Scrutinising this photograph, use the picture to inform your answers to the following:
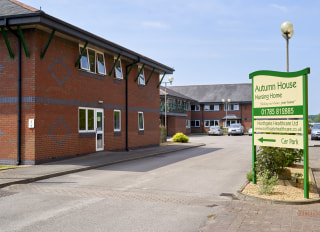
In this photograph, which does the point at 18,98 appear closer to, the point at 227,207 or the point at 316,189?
the point at 227,207

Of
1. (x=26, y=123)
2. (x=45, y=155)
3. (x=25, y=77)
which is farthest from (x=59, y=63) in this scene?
(x=45, y=155)

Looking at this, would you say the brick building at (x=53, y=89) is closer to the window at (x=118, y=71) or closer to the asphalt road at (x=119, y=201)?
the window at (x=118, y=71)

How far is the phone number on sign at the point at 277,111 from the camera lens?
25.6ft

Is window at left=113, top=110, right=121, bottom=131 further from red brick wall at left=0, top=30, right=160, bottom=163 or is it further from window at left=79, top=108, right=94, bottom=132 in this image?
window at left=79, top=108, right=94, bottom=132

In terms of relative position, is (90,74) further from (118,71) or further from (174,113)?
(174,113)

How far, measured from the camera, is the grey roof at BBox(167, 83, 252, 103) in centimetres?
6253

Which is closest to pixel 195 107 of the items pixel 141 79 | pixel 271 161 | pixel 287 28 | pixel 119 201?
pixel 141 79

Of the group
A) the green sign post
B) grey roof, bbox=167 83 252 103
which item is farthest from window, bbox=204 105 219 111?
the green sign post

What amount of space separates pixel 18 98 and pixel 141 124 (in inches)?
424

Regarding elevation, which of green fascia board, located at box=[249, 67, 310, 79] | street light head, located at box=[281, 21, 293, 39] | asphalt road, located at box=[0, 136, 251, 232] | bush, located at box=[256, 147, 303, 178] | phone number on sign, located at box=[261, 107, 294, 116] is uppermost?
street light head, located at box=[281, 21, 293, 39]

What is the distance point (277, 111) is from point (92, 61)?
1175 cm

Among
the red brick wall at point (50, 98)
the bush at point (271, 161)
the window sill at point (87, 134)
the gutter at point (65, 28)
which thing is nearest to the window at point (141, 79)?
the gutter at point (65, 28)

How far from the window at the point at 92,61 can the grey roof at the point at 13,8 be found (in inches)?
135

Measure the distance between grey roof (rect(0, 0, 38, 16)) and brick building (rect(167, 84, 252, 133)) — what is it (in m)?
47.0
